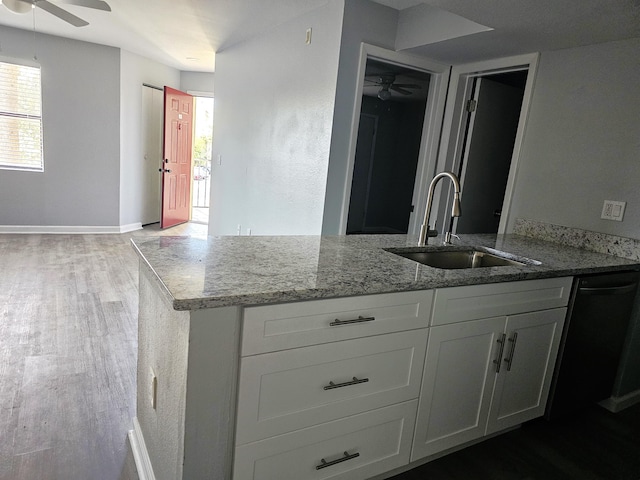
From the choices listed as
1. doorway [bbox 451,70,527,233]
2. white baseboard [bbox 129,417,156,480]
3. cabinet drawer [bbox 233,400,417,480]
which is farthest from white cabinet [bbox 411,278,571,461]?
doorway [bbox 451,70,527,233]

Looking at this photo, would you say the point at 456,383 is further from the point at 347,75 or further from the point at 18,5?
the point at 18,5

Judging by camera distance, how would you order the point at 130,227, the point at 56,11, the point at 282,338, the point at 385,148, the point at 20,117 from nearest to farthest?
the point at 282,338 → the point at 56,11 → the point at 385,148 → the point at 20,117 → the point at 130,227

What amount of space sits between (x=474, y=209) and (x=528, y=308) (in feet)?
6.01

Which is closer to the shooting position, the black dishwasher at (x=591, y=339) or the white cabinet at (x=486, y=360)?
the white cabinet at (x=486, y=360)

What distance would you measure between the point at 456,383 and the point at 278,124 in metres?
2.73

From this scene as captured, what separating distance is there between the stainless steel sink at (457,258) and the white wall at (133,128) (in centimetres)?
517

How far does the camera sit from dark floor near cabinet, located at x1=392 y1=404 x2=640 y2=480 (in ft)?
6.00

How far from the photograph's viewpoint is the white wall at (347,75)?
2.83 m

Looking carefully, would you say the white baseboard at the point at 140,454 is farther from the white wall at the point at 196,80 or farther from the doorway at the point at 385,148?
the white wall at the point at 196,80

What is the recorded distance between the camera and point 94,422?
1.98m

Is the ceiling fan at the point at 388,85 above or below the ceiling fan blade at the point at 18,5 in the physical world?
below

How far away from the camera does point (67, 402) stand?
2.11m

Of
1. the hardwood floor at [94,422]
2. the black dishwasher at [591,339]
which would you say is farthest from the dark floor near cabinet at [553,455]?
the black dishwasher at [591,339]

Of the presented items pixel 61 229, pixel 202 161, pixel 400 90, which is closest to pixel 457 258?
pixel 400 90
